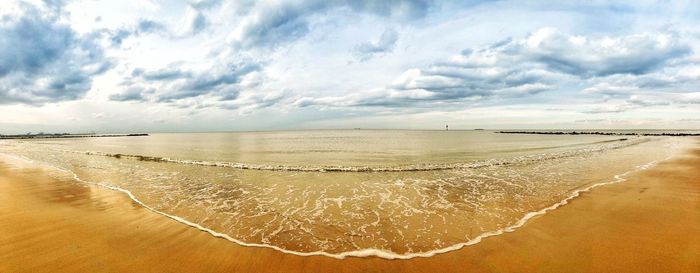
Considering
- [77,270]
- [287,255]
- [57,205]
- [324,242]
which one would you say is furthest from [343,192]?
[57,205]

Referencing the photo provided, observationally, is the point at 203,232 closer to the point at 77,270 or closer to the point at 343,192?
the point at 77,270

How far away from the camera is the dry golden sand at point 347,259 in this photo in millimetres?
5660

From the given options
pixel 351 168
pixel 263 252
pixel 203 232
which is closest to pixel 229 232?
pixel 203 232

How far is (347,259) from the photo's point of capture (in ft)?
20.0

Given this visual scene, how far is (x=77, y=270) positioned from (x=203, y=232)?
2564 millimetres

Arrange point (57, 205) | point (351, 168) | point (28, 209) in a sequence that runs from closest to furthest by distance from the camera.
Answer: point (28, 209) < point (57, 205) < point (351, 168)

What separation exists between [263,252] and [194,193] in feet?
26.1

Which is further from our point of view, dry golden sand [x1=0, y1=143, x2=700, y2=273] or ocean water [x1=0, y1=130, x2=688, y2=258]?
ocean water [x1=0, y1=130, x2=688, y2=258]

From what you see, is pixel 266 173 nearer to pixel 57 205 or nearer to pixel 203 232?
pixel 57 205

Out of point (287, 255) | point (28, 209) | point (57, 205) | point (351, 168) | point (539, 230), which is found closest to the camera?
point (287, 255)

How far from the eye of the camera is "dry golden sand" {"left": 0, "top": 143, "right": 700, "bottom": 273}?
223 inches

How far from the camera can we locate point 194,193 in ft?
42.0

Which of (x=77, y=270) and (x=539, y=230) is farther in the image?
(x=539, y=230)

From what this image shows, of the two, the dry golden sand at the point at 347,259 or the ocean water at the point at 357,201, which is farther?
the ocean water at the point at 357,201
